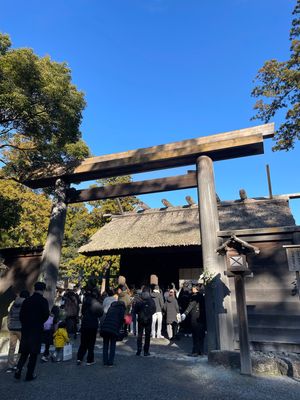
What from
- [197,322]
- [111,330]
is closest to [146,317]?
[111,330]

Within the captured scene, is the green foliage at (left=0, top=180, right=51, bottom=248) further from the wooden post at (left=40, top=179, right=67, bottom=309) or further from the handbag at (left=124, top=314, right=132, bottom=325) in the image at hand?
the handbag at (left=124, top=314, right=132, bottom=325)

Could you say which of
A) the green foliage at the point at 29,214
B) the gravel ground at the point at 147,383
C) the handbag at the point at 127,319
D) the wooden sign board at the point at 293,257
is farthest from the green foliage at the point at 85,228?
the wooden sign board at the point at 293,257

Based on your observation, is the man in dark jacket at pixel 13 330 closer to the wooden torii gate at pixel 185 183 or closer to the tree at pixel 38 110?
the wooden torii gate at pixel 185 183

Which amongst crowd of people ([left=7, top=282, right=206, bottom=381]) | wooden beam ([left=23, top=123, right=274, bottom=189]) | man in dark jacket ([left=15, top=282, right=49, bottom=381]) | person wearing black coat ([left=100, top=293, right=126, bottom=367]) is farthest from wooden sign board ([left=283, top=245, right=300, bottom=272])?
man in dark jacket ([left=15, top=282, right=49, bottom=381])

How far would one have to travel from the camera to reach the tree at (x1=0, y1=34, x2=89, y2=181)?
7.76 meters

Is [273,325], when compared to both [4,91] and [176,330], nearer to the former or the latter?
[176,330]

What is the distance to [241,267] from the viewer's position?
5.93 m

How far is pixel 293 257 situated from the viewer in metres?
5.76

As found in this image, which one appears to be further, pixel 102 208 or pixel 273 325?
pixel 102 208

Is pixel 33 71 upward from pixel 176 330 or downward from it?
upward

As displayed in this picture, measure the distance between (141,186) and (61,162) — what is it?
277 cm

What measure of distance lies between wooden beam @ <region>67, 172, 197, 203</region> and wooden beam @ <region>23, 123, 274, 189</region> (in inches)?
15.9

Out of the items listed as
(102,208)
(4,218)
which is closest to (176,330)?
(4,218)

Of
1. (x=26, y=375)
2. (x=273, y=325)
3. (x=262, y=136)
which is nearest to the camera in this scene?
(x=26, y=375)
